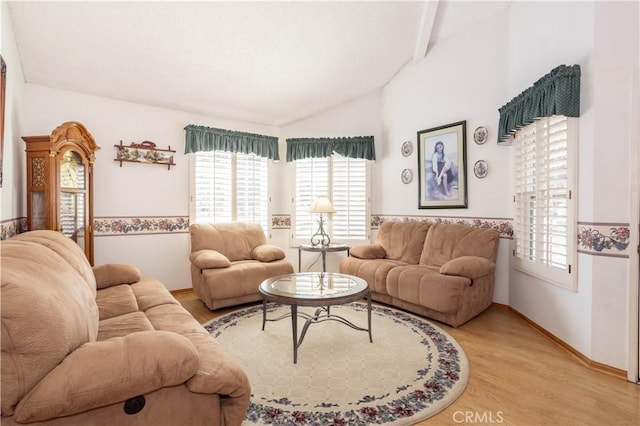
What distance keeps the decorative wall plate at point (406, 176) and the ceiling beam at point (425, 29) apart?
149cm

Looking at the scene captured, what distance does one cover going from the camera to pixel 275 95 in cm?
434

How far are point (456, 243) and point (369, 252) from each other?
107 centimetres

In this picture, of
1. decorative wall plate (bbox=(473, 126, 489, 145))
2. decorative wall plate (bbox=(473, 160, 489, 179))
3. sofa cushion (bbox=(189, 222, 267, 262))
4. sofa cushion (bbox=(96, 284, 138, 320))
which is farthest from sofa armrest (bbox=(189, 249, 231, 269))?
decorative wall plate (bbox=(473, 126, 489, 145))

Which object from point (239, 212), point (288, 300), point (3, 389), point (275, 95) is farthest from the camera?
point (239, 212)

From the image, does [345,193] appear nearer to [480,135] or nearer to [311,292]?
[480,135]

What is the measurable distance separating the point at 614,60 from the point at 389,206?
3008 millimetres

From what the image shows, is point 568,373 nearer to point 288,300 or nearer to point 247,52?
point 288,300

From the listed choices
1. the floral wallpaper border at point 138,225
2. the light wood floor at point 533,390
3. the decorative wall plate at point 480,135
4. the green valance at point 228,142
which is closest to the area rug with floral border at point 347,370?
the light wood floor at point 533,390

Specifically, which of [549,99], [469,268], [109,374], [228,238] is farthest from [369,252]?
[109,374]

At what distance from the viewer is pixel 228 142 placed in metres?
4.73

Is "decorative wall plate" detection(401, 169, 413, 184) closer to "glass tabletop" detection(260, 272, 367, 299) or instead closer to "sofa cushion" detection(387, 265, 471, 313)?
"sofa cushion" detection(387, 265, 471, 313)

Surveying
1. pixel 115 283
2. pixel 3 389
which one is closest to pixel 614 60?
pixel 3 389

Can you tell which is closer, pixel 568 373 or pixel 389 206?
pixel 568 373

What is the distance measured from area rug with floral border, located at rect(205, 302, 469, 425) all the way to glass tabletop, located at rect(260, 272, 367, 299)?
449 millimetres
